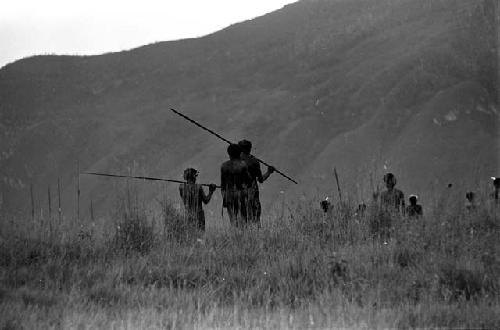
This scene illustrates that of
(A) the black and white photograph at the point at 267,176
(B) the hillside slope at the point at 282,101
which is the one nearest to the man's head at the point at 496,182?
(A) the black and white photograph at the point at 267,176

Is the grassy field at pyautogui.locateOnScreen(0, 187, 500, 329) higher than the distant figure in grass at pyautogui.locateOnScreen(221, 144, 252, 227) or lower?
lower

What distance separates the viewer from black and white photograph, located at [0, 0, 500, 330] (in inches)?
236

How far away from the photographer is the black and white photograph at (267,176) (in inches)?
236

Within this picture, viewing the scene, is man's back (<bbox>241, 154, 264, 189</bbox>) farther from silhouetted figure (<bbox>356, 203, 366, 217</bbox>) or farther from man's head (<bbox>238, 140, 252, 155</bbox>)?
silhouetted figure (<bbox>356, 203, 366, 217</bbox>)

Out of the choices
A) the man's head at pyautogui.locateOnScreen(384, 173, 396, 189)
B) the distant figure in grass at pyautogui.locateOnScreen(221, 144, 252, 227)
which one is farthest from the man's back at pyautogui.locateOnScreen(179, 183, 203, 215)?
the man's head at pyautogui.locateOnScreen(384, 173, 396, 189)

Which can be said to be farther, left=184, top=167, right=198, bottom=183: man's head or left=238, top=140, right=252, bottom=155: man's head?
left=238, top=140, right=252, bottom=155: man's head

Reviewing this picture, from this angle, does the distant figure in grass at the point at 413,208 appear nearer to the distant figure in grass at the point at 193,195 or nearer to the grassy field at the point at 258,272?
the grassy field at the point at 258,272

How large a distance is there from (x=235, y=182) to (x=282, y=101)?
7329cm

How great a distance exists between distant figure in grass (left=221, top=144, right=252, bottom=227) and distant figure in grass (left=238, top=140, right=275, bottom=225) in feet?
0.40

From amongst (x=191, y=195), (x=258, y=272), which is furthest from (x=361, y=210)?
(x=191, y=195)

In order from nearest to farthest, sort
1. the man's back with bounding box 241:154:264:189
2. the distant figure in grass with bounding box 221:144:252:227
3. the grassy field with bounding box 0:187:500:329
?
the grassy field with bounding box 0:187:500:329 < the distant figure in grass with bounding box 221:144:252:227 < the man's back with bounding box 241:154:264:189

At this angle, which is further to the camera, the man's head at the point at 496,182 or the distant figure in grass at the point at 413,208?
the man's head at the point at 496,182

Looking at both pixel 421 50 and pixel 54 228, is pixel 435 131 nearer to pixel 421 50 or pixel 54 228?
pixel 421 50

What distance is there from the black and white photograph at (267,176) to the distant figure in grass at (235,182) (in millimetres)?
37
